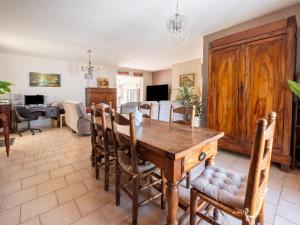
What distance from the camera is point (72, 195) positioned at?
1.78m

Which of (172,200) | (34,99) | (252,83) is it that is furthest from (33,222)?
(34,99)

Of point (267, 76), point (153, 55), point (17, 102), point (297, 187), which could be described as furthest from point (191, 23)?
point (17, 102)

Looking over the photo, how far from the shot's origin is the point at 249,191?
0.89 m

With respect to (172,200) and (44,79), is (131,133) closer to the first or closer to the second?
(172,200)

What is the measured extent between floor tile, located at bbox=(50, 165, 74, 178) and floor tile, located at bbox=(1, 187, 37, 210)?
0.36 metres

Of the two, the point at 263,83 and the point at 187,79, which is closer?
the point at 263,83

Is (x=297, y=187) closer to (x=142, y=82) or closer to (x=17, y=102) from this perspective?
(x=17, y=102)

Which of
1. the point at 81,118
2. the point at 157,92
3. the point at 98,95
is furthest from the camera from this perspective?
the point at 157,92

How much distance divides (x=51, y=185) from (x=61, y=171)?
37 centimetres

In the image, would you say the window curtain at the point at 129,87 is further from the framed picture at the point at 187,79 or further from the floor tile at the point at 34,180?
the floor tile at the point at 34,180

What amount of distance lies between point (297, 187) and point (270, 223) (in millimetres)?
887

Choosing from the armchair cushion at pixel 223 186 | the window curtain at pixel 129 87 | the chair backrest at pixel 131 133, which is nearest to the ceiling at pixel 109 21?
the chair backrest at pixel 131 133

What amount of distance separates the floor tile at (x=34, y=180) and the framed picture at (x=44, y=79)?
14.3ft

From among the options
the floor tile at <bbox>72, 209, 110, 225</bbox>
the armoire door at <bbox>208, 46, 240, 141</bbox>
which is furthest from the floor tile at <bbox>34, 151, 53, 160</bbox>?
the armoire door at <bbox>208, 46, 240, 141</bbox>
